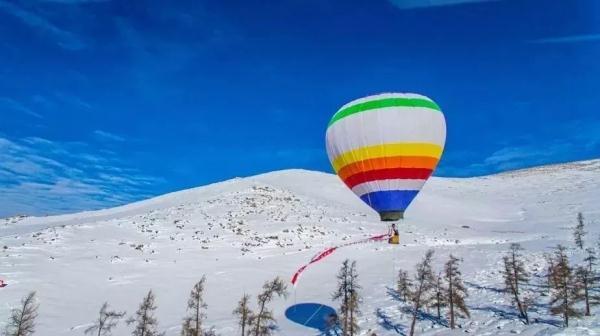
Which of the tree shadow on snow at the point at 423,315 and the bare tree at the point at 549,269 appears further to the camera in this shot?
the bare tree at the point at 549,269

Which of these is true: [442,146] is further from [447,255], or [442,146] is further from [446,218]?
[446,218]

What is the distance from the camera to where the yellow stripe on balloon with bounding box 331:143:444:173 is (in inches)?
1032

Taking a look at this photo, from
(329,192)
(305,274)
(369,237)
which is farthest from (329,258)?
(329,192)

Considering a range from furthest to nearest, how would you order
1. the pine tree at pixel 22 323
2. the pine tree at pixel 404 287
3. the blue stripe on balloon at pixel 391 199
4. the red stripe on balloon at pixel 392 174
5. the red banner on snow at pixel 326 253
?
the red banner on snow at pixel 326 253
the blue stripe on balloon at pixel 391 199
the red stripe on balloon at pixel 392 174
the pine tree at pixel 404 287
the pine tree at pixel 22 323

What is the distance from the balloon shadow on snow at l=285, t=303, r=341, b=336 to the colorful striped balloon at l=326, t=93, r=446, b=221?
6.63 m

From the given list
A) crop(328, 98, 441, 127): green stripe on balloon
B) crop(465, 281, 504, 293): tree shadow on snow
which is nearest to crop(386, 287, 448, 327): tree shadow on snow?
crop(465, 281, 504, 293): tree shadow on snow

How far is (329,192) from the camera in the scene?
240ft

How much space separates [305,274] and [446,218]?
3493 centimetres

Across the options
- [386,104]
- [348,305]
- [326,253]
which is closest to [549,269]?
[348,305]

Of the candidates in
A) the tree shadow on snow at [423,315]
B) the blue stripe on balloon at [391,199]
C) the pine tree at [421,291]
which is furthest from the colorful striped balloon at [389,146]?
the tree shadow on snow at [423,315]

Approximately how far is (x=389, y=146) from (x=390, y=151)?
29 centimetres

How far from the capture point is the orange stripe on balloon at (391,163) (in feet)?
86.1

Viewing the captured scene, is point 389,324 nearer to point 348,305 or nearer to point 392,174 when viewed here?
point 348,305

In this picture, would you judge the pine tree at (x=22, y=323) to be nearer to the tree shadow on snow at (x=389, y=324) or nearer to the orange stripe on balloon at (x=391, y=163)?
the tree shadow on snow at (x=389, y=324)
